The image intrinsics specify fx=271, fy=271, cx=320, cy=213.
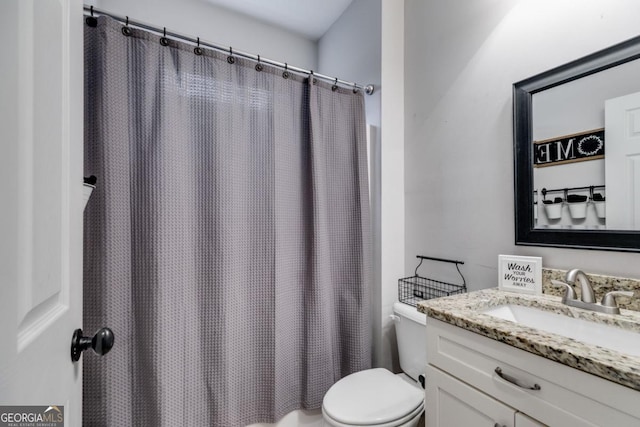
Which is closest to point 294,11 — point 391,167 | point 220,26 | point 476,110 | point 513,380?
point 220,26

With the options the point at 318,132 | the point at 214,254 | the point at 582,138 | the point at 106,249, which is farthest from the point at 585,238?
the point at 106,249

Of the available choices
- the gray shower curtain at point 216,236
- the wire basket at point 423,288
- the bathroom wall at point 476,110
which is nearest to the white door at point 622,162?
the bathroom wall at point 476,110

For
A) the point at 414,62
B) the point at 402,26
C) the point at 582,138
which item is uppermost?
the point at 402,26

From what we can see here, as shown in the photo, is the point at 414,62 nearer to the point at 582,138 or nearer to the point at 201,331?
the point at 582,138

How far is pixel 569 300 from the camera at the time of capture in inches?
35.7

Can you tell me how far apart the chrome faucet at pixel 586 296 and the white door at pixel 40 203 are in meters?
1.33

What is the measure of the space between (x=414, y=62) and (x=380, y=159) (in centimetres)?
61

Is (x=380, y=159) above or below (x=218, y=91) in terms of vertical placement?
below

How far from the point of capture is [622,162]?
88cm

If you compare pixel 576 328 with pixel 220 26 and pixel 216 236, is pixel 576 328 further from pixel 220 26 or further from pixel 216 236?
pixel 220 26

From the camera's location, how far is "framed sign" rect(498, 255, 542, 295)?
104 cm

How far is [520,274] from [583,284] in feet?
0.68

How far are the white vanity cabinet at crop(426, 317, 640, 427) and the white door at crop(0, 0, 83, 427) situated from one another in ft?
3.10

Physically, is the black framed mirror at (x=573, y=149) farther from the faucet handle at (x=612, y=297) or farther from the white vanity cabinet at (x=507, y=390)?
the white vanity cabinet at (x=507, y=390)
